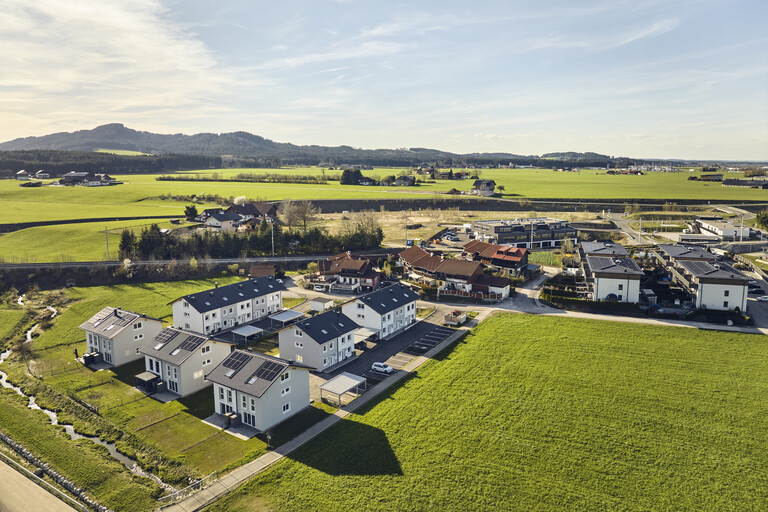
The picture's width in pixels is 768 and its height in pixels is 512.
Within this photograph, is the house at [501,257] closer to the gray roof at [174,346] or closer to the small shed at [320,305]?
the small shed at [320,305]

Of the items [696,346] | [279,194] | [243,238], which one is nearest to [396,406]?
[696,346]

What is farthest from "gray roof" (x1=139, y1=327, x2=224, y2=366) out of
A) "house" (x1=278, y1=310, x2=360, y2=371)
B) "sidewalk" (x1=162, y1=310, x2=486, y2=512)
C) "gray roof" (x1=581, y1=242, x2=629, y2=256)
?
"gray roof" (x1=581, y1=242, x2=629, y2=256)

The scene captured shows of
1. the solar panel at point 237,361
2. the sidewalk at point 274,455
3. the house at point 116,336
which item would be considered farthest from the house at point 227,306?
the sidewalk at point 274,455

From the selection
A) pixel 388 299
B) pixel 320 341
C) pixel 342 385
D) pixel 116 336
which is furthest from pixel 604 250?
pixel 116 336

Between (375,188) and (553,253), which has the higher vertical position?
(375,188)

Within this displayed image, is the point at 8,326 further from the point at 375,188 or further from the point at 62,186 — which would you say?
the point at 375,188
